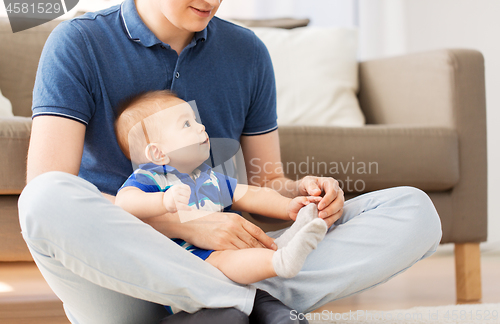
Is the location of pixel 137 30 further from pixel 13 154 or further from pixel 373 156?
pixel 373 156

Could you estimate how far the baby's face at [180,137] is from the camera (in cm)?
76

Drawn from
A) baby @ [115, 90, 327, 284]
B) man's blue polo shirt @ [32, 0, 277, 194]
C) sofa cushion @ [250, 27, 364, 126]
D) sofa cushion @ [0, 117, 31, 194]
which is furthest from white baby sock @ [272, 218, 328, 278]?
sofa cushion @ [250, 27, 364, 126]

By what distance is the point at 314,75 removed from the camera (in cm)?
162

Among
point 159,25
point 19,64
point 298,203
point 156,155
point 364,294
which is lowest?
point 364,294

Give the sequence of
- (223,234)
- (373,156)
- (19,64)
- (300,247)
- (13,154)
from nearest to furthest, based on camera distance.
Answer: (300,247) < (223,234) < (13,154) < (373,156) < (19,64)

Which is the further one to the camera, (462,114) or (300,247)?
(462,114)

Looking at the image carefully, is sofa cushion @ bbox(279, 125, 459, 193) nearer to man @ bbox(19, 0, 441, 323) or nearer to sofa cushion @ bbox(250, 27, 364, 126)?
man @ bbox(19, 0, 441, 323)

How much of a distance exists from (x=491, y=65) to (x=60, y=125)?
1.93 meters

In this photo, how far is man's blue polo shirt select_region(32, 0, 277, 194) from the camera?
0.75 m

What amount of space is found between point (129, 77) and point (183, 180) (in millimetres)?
225

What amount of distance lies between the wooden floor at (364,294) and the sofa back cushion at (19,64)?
0.52 metres

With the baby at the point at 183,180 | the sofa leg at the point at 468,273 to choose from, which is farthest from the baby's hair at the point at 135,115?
the sofa leg at the point at 468,273

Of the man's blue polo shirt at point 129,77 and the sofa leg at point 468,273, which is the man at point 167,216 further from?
the sofa leg at point 468,273

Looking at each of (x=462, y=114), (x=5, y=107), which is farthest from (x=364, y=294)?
(x=5, y=107)
